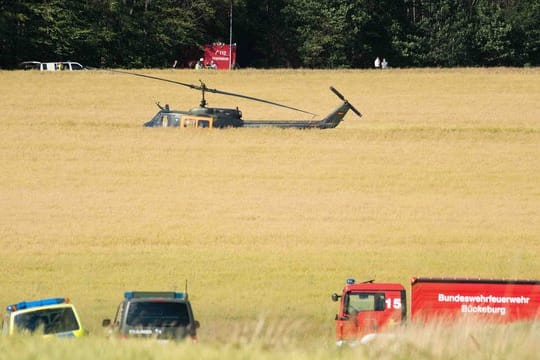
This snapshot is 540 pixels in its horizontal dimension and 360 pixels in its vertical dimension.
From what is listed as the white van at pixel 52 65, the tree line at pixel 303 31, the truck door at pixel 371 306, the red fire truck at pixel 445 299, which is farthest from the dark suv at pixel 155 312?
the tree line at pixel 303 31

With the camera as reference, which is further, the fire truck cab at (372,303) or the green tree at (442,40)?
the green tree at (442,40)

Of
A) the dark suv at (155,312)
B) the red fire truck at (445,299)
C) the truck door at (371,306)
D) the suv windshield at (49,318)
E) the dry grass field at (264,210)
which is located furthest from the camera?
the red fire truck at (445,299)

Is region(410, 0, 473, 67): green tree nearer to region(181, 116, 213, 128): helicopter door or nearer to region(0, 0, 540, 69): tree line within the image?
region(0, 0, 540, 69): tree line

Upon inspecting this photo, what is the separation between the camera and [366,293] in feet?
55.2

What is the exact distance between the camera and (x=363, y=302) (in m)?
16.8

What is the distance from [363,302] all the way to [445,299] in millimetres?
1804

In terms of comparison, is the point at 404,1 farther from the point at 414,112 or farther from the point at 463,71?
the point at 414,112

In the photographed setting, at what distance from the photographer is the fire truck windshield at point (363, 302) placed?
657 inches

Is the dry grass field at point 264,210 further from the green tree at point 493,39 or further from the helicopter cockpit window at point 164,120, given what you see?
the green tree at point 493,39

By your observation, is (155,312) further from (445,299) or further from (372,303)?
(445,299)

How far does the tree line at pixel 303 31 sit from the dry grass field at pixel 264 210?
59.6 feet

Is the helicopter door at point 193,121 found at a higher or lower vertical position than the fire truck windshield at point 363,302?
higher

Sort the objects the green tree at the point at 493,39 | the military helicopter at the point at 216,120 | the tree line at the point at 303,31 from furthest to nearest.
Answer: the green tree at the point at 493,39 → the tree line at the point at 303,31 → the military helicopter at the point at 216,120

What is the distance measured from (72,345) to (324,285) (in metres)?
14.5
